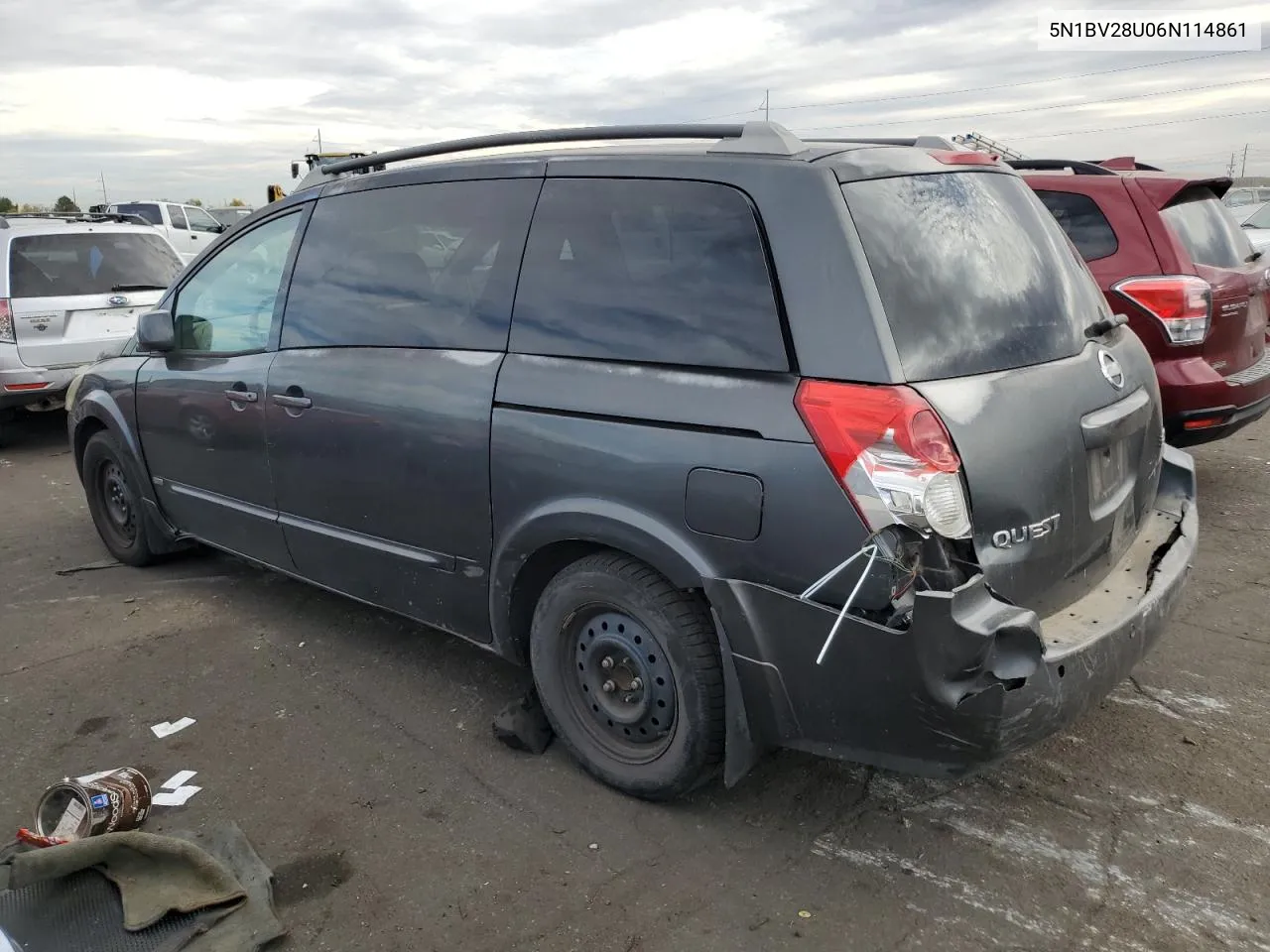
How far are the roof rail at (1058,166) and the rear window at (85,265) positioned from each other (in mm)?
7177

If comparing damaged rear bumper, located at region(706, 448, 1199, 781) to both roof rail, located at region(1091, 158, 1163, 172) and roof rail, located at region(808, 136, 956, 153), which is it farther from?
roof rail, located at region(1091, 158, 1163, 172)

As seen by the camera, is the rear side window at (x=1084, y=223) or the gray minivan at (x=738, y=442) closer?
the gray minivan at (x=738, y=442)

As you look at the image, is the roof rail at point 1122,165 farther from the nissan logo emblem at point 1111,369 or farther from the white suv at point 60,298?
the white suv at point 60,298

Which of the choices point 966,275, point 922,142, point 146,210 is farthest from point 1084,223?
point 146,210

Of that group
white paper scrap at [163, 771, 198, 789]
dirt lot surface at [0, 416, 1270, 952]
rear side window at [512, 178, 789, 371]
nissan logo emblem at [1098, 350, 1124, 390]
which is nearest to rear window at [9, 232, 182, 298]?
dirt lot surface at [0, 416, 1270, 952]

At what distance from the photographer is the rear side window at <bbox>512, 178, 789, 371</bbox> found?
8.64 ft

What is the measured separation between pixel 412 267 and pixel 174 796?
1.93 metres

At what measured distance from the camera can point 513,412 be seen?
3.06 m

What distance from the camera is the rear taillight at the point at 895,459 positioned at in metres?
2.32

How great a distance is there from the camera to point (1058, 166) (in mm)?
6520

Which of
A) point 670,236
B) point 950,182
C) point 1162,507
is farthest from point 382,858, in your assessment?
point 1162,507

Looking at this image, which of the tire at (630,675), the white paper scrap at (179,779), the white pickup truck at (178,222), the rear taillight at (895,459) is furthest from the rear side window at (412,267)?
the white pickup truck at (178,222)

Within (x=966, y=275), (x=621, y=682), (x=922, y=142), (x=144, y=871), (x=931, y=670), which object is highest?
(x=922, y=142)

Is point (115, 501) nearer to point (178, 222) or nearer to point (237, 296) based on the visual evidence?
point (237, 296)
